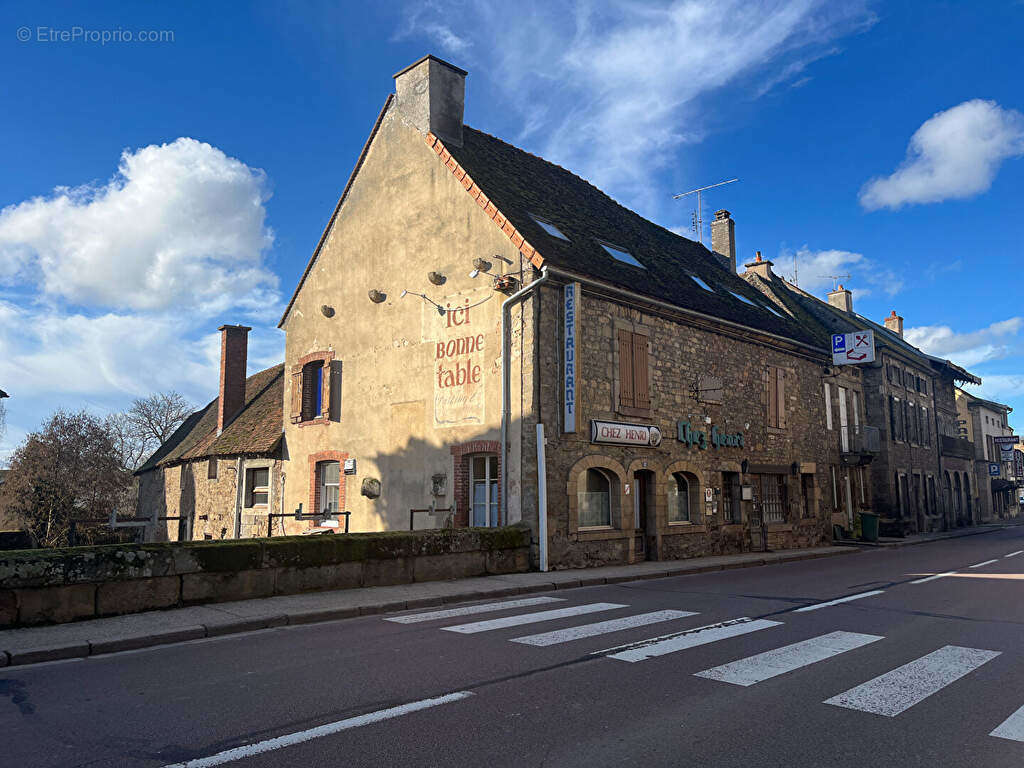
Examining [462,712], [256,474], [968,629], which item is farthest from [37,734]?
[256,474]

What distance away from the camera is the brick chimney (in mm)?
24391

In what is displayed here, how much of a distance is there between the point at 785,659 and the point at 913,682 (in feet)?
3.28

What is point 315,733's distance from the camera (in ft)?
14.2

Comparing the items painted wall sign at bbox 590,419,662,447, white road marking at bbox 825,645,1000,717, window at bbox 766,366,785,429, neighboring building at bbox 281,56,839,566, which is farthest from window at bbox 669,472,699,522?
white road marking at bbox 825,645,1000,717

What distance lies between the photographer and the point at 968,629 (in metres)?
7.77

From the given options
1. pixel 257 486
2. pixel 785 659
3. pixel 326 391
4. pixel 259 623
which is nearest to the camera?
pixel 785 659

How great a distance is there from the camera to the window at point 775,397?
792 inches

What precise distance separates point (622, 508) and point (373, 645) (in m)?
9.09

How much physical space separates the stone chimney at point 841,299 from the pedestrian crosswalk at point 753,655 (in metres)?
31.1

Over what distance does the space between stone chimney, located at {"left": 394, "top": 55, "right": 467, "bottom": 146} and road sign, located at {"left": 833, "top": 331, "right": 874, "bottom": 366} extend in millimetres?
13425

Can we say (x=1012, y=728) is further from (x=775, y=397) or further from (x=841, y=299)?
(x=841, y=299)

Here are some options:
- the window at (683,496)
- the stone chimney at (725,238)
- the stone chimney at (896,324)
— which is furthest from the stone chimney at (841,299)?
the window at (683,496)

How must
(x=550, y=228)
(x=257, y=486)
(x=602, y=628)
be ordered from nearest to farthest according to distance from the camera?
(x=602, y=628), (x=550, y=228), (x=257, y=486)

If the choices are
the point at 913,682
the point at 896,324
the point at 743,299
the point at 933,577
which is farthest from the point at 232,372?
the point at 896,324
